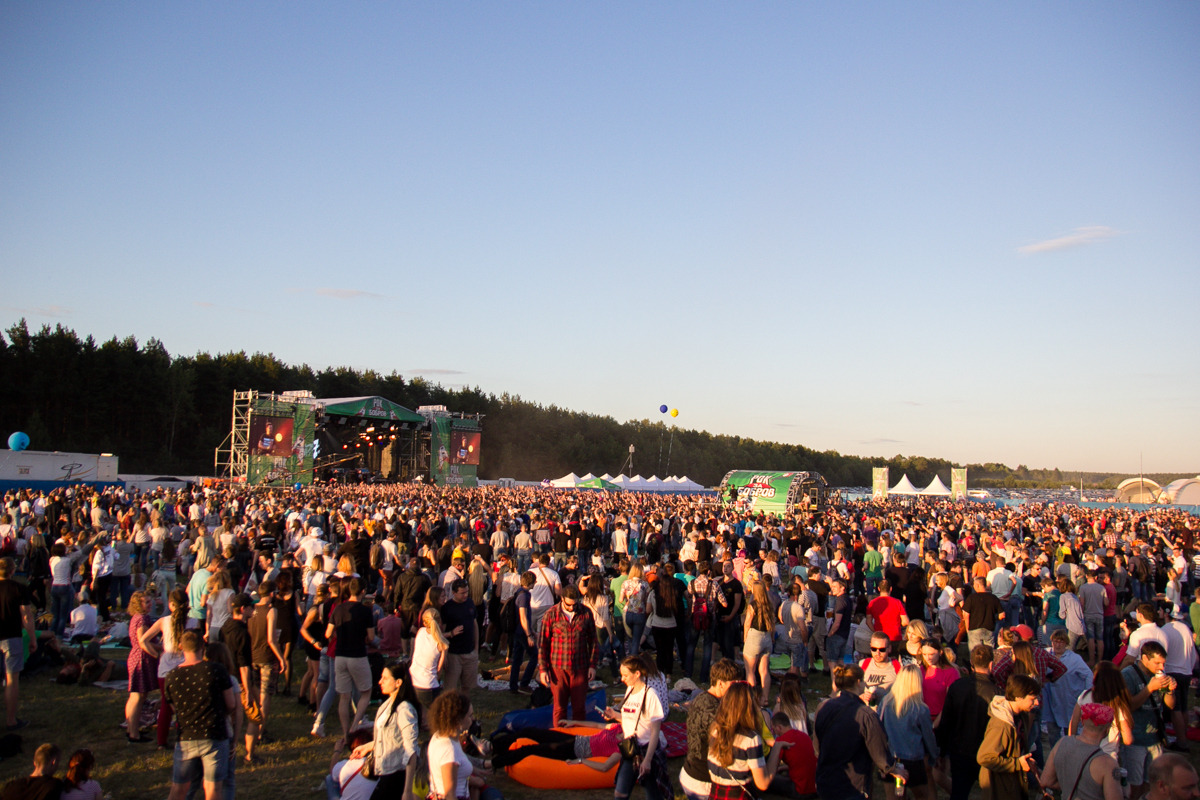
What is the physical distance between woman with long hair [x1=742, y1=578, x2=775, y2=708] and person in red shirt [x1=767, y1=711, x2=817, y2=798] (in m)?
1.53

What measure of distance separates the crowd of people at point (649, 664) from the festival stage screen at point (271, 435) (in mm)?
19290

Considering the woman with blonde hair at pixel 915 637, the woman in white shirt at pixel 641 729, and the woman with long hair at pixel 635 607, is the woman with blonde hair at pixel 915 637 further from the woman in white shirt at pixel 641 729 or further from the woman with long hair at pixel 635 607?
the woman with long hair at pixel 635 607

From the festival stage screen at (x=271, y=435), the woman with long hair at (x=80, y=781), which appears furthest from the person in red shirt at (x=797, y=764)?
the festival stage screen at (x=271, y=435)

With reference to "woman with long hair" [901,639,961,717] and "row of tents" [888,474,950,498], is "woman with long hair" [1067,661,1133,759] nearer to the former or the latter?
"woman with long hair" [901,639,961,717]

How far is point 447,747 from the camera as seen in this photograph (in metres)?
3.42

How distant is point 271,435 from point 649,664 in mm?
30698

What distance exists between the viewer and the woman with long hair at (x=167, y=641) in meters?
4.94

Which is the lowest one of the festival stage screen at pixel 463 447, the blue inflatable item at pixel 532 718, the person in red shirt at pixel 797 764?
the blue inflatable item at pixel 532 718

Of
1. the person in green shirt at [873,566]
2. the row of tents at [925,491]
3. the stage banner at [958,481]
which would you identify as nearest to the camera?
the person in green shirt at [873,566]

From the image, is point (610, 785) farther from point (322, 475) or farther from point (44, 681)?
point (322, 475)

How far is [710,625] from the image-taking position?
26.3 ft

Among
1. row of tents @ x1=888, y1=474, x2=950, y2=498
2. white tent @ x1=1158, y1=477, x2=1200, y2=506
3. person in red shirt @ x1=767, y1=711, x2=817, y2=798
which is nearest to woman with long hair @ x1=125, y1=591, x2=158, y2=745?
person in red shirt @ x1=767, y1=711, x2=817, y2=798

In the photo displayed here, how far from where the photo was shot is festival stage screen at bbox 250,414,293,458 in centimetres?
3067

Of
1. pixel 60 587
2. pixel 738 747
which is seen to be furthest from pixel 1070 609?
pixel 60 587
